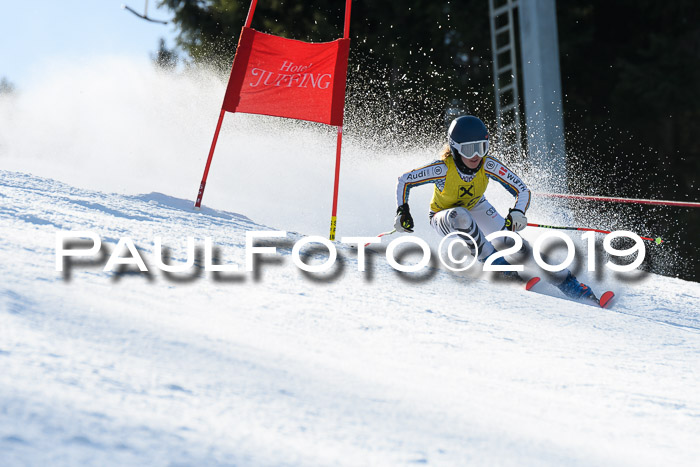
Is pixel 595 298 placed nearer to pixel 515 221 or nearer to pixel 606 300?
pixel 606 300

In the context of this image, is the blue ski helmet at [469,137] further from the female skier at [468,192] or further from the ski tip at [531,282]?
the ski tip at [531,282]

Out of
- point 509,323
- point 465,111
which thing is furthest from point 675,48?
point 509,323

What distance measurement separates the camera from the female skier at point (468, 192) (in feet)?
14.0

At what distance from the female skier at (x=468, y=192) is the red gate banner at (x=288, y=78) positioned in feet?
3.36

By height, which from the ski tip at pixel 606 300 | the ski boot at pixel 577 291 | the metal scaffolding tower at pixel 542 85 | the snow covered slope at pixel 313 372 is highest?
the metal scaffolding tower at pixel 542 85

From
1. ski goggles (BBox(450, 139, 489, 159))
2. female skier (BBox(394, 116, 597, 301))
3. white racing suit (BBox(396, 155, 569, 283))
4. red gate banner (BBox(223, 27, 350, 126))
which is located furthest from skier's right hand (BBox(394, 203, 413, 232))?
red gate banner (BBox(223, 27, 350, 126))

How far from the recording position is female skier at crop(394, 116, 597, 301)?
4258 millimetres

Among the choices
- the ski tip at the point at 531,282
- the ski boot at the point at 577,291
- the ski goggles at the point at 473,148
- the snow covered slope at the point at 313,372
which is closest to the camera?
the snow covered slope at the point at 313,372

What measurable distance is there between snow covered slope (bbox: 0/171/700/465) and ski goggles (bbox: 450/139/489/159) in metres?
1.01

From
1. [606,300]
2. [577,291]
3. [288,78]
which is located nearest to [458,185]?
[577,291]

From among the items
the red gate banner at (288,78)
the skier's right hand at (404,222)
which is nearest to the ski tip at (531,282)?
the skier's right hand at (404,222)

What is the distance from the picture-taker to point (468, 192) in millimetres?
4656

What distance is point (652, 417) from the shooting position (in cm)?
210

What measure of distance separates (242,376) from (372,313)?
1210 millimetres
